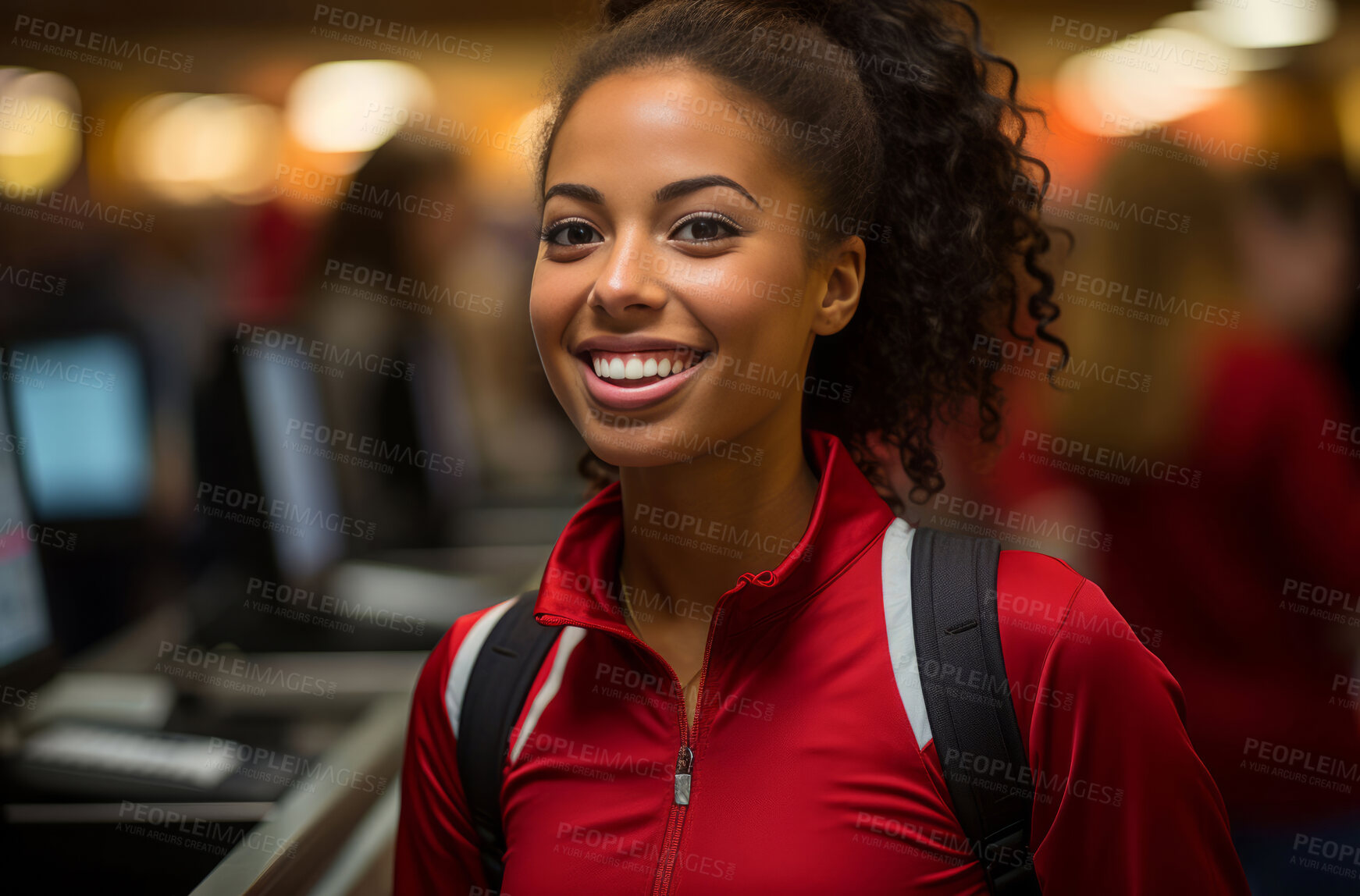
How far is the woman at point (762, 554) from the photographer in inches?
35.5

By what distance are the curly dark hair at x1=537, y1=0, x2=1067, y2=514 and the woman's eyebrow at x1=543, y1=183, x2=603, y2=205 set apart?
0.14 meters

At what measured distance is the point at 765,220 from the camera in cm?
97

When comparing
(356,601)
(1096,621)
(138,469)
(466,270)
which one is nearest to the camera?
(1096,621)

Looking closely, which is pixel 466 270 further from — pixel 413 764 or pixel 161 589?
pixel 413 764

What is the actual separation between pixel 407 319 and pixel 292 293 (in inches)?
55.3

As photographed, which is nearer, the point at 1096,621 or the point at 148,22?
the point at 1096,621

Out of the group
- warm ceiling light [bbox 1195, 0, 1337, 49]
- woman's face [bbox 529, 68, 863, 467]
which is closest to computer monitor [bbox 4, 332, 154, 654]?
woman's face [bbox 529, 68, 863, 467]

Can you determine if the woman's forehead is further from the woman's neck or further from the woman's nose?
the woman's neck

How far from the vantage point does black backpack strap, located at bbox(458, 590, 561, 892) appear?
3.55 feet

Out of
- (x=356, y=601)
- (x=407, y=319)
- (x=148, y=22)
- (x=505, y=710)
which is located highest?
(x=148, y=22)

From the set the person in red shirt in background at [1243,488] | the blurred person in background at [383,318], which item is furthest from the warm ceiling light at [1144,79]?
the blurred person in background at [383,318]

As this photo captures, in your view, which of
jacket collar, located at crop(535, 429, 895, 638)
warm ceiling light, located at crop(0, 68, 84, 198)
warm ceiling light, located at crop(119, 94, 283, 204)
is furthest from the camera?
warm ceiling light, located at crop(119, 94, 283, 204)

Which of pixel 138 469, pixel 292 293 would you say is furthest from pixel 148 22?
pixel 138 469

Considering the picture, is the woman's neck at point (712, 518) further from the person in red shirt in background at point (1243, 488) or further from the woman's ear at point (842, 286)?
the person in red shirt in background at point (1243, 488)
